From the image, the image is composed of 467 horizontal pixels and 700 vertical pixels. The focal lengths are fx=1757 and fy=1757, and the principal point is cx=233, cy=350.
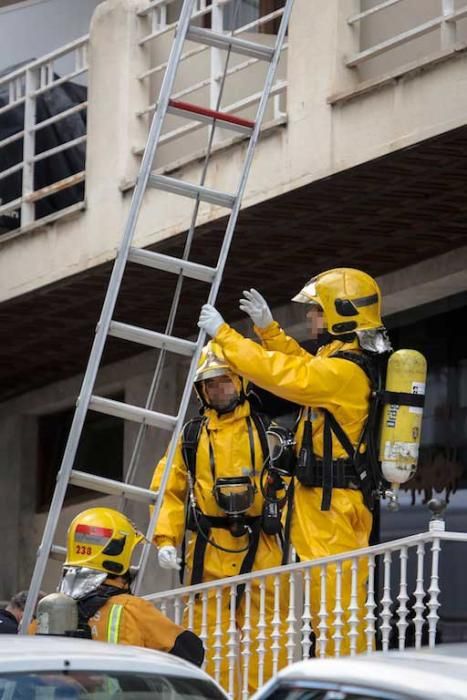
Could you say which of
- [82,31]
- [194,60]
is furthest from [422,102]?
[82,31]

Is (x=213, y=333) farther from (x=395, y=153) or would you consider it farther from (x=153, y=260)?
(x=395, y=153)

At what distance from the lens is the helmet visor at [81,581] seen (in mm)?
8109

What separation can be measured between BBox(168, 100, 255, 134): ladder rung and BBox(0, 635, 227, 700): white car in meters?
4.29

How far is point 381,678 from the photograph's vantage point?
470 cm

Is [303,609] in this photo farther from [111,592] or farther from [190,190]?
[190,190]

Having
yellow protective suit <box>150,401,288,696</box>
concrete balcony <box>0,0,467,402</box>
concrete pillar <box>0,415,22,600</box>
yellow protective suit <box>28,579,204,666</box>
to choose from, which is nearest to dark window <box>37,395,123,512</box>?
concrete pillar <box>0,415,22,600</box>

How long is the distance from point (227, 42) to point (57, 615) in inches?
144

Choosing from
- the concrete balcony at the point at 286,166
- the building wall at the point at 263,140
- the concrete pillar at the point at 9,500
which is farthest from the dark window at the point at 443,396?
the concrete pillar at the point at 9,500

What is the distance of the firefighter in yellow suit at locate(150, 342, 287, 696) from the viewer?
8852 millimetres

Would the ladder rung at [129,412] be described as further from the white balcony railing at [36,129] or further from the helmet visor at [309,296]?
the white balcony railing at [36,129]

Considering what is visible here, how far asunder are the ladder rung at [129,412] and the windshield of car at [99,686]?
3592mm

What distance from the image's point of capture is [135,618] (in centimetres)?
777

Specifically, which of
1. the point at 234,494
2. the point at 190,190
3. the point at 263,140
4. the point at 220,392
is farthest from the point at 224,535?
the point at 263,140

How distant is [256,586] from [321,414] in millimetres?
942
